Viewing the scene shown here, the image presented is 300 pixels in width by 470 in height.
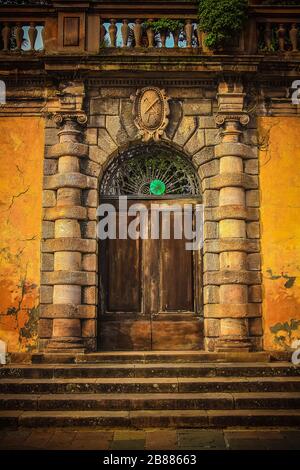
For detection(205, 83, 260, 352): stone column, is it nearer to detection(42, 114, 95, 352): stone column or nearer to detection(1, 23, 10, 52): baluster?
detection(42, 114, 95, 352): stone column

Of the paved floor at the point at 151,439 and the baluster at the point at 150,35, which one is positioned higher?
the baluster at the point at 150,35

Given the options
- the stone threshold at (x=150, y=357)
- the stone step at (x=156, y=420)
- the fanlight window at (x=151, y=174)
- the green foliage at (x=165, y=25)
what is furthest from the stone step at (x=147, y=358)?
the green foliage at (x=165, y=25)

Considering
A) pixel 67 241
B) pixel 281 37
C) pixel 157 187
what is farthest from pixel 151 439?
pixel 281 37

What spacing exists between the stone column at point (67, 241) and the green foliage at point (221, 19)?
2.70m

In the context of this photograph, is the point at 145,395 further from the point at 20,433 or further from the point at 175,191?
the point at 175,191

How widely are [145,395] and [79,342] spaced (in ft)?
5.63

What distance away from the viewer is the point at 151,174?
870cm

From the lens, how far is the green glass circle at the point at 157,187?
8619 millimetres

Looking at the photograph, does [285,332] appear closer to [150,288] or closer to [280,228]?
[280,228]

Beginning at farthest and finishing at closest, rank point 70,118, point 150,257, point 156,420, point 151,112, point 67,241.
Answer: point 150,257
point 151,112
point 70,118
point 67,241
point 156,420

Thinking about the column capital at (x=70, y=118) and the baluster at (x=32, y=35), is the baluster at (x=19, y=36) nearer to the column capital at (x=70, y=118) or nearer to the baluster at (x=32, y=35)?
the baluster at (x=32, y=35)

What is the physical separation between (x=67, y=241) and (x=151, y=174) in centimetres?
212

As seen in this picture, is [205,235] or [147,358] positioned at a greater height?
[205,235]
